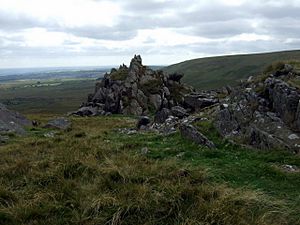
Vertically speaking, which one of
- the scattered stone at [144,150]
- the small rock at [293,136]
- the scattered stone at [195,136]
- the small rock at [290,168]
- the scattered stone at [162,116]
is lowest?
the scattered stone at [162,116]

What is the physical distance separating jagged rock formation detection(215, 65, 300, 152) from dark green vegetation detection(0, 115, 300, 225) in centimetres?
121

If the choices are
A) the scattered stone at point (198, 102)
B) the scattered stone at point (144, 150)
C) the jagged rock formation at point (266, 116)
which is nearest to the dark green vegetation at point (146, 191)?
the jagged rock formation at point (266, 116)

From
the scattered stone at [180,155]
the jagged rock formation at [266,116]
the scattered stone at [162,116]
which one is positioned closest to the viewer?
the scattered stone at [180,155]

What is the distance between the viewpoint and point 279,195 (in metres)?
9.23

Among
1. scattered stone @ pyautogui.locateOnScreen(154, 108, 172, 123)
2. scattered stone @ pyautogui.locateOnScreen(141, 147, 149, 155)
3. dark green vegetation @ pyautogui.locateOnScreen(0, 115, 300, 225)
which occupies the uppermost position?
dark green vegetation @ pyautogui.locateOnScreen(0, 115, 300, 225)

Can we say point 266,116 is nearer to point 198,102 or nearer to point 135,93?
point 198,102

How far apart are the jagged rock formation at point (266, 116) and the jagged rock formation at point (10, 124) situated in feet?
38.9

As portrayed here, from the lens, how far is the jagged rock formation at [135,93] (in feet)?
141

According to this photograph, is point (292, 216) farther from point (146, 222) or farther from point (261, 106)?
point (261, 106)

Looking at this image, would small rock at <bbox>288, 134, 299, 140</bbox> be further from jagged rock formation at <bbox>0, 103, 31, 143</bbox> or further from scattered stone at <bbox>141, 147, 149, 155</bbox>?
jagged rock formation at <bbox>0, 103, 31, 143</bbox>

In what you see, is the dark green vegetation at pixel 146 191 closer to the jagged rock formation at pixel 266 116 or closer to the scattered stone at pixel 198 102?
the jagged rock formation at pixel 266 116

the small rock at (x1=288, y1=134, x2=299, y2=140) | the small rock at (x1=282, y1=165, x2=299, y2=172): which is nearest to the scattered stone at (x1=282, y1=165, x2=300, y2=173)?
the small rock at (x1=282, y1=165, x2=299, y2=172)

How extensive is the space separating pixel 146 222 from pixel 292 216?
2.82m

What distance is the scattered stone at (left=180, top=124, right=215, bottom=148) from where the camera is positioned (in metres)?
15.1
